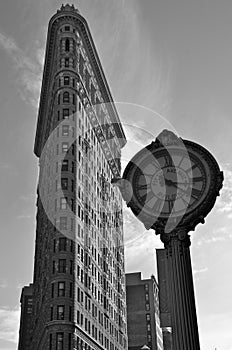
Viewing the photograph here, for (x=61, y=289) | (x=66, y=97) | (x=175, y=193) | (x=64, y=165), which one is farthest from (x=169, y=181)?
(x=66, y=97)

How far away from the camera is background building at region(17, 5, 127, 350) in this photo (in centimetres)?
8519

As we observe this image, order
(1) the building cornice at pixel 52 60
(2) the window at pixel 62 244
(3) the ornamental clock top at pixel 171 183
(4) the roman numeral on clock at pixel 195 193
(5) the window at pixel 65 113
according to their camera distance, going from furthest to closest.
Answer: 1. (1) the building cornice at pixel 52 60
2. (5) the window at pixel 65 113
3. (2) the window at pixel 62 244
4. (4) the roman numeral on clock at pixel 195 193
5. (3) the ornamental clock top at pixel 171 183

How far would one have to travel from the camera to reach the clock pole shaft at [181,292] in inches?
440

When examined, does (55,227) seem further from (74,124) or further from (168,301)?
(168,301)

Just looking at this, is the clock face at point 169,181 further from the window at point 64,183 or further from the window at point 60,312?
the window at point 64,183

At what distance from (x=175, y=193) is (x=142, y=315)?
183135mm

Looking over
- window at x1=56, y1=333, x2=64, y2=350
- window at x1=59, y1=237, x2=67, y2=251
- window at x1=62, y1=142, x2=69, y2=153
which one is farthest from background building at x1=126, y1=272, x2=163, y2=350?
window at x1=56, y1=333, x2=64, y2=350

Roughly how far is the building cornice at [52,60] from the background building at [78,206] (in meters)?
0.25

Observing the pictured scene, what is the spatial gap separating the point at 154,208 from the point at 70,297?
7393 cm

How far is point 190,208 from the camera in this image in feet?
41.0

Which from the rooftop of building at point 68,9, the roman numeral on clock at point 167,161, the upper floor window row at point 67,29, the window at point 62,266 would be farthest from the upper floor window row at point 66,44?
the roman numeral on clock at point 167,161

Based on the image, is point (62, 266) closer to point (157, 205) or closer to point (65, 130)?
point (65, 130)

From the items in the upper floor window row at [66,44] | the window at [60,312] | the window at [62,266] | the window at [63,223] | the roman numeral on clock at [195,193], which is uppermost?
the upper floor window row at [66,44]

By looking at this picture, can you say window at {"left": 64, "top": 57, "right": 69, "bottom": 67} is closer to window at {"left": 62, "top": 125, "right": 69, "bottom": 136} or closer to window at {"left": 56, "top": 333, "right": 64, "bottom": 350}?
window at {"left": 62, "top": 125, "right": 69, "bottom": 136}
